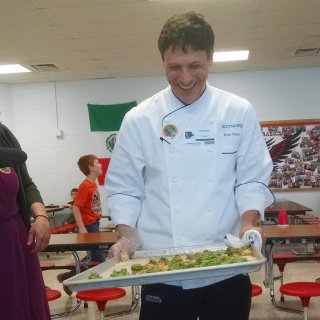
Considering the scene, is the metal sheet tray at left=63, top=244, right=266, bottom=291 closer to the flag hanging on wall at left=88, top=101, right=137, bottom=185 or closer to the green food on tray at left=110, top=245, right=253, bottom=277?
the green food on tray at left=110, top=245, right=253, bottom=277

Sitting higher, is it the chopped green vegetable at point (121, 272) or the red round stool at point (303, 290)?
the chopped green vegetable at point (121, 272)

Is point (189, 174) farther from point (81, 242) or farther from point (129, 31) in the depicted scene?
point (129, 31)

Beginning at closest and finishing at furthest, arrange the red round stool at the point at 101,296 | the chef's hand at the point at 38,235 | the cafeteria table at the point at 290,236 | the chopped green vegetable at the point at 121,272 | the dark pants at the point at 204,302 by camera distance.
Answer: the chopped green vegetable at the point at 121,272, the dark pants at the point at 204,302, the chef's hand at the point at 38,235, the red round stool at the point at 101,296, the cafeteria table at the point at 290,236

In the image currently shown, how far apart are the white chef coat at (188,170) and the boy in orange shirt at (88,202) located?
360cm

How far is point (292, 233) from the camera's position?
3.74 metres

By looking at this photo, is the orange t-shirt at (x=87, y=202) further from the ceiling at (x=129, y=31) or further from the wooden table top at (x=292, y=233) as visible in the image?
the wooden table top at (x=292, y=233)

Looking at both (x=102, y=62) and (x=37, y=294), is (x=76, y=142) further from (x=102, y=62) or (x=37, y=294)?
(x=37, y=294)

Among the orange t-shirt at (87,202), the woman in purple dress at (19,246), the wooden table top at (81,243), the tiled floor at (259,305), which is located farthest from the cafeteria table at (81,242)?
the woman in purple dress at (19,246)

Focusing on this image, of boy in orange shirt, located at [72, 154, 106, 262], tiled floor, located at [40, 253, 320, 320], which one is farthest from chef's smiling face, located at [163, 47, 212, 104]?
boy in orange shirt, located at [72, 154, 106, 262]

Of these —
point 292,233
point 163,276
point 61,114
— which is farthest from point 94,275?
point 61,114

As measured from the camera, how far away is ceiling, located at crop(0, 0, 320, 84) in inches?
180

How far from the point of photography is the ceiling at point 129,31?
4570 millimetres

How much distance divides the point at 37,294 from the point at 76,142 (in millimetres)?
6919

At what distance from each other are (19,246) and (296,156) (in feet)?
23.1
